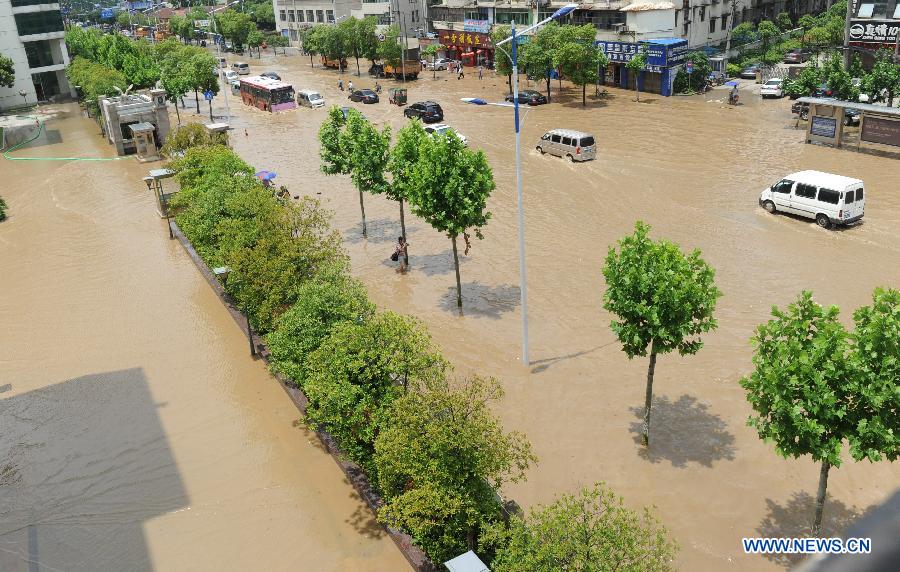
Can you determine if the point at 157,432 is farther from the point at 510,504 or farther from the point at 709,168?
the point at 709,168

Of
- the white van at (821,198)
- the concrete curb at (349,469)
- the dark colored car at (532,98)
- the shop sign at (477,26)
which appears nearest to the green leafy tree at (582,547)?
the concrete curb at (349,469)

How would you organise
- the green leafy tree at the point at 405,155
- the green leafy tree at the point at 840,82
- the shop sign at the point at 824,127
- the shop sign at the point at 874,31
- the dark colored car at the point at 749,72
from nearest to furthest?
1. the green leafy tree at the point at 405,155
2. the shop sign at the point at 824,127
3. the green leafy tree at the point at 840,82
4. the shop sign at the point at 874,31
5. the dark colored car at the point at 749,72

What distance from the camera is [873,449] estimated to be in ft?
38.1

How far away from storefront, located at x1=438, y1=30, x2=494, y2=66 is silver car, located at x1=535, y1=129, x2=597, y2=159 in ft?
115

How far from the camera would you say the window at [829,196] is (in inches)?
1106

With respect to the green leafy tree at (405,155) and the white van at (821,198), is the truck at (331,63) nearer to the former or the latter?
the green leafy tree at (405,155)

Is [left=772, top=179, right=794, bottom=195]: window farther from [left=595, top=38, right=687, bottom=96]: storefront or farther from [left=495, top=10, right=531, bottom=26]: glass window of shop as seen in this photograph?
[left=495, top=10, right=531, bottom=26]: glass window of shop

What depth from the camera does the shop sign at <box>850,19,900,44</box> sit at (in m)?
46.5

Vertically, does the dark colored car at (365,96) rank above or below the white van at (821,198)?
above

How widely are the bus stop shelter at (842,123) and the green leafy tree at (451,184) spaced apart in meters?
24.1

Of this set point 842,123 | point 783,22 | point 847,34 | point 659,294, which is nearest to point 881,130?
point 842,123

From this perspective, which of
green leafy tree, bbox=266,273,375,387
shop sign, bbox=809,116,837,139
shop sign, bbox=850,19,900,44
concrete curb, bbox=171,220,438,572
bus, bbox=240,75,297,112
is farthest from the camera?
bus, bbox=240,75,297,112

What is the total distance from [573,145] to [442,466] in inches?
1142

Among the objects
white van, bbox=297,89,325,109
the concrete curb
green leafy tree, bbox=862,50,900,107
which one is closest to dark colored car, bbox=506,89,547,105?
white van, bbox=297,89,325,109
